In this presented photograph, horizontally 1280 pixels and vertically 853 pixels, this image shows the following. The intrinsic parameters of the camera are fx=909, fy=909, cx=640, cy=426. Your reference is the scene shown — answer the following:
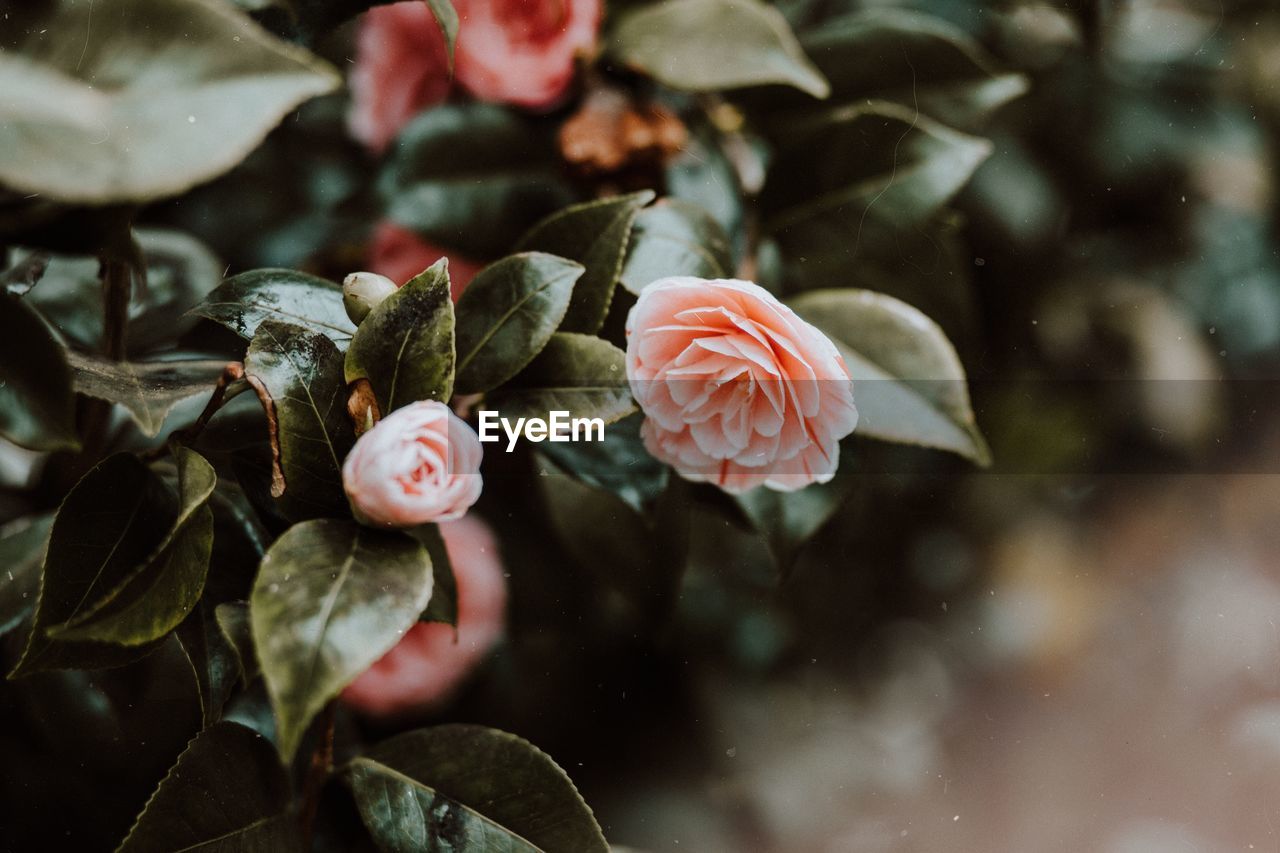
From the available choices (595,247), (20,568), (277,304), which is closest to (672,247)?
(595,247)

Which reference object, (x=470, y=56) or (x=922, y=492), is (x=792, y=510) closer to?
(x=922, y=492)

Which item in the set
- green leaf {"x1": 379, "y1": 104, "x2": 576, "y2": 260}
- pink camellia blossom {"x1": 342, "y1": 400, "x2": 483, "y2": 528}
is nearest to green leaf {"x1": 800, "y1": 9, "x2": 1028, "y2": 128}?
green leaf {"x1": 379, "y1": 104, "x2": 576, "y2": 260}

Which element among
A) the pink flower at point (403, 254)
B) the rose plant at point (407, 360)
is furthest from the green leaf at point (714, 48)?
the pink flower at point (403, 254)

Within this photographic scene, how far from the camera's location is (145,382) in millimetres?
267

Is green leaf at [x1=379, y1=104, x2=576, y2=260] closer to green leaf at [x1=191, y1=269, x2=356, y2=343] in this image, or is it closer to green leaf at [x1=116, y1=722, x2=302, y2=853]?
green leaf at [x1=191, y1=269, x2=356, y2=343]

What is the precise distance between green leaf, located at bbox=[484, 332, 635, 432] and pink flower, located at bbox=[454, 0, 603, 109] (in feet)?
0.38

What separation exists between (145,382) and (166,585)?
0.20 ft

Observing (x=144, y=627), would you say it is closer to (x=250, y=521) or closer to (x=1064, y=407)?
(x=250, y=521)

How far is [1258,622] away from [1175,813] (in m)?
0.09

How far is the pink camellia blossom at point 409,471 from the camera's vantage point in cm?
23

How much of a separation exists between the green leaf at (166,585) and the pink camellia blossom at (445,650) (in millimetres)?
100

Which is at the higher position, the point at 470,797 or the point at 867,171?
the point at 867,171

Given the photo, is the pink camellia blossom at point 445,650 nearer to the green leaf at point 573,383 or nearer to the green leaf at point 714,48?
the green leaf at point 573,383

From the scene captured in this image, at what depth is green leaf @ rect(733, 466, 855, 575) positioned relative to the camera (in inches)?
13.4
